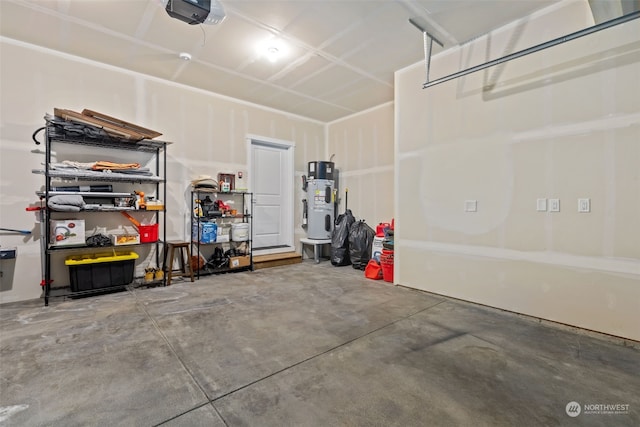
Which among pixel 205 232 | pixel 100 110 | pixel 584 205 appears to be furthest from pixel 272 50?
pixel 584 205

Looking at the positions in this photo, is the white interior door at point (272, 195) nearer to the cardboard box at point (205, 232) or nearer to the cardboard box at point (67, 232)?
the cardboard box at point (205, 232)

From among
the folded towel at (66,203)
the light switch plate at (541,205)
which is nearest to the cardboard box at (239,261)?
the folded towel at (66,203)

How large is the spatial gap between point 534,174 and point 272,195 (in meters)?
4.19

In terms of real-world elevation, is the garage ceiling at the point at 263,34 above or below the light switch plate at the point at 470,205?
above

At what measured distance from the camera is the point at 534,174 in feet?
9.25

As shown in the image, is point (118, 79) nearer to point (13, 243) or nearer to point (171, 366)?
point (13, 243)

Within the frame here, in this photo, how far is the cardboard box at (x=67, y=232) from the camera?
10.6ft

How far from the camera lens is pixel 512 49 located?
2.93m

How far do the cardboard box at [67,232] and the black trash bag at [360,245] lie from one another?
12.4ft

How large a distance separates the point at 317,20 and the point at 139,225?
330 centimetres

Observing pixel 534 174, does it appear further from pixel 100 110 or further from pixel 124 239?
pixel 100 110

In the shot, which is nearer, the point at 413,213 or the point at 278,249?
the point at 413,213

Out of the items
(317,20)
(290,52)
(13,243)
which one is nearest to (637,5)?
(317,20)

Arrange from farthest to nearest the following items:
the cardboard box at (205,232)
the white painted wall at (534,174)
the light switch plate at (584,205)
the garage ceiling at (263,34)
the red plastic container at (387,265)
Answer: the cardboard box at (205,232), the red plastic container at (387,265), the garage ceiling at (263,34), the light switch plate at (584,205), the white painted wall at (534,174)
